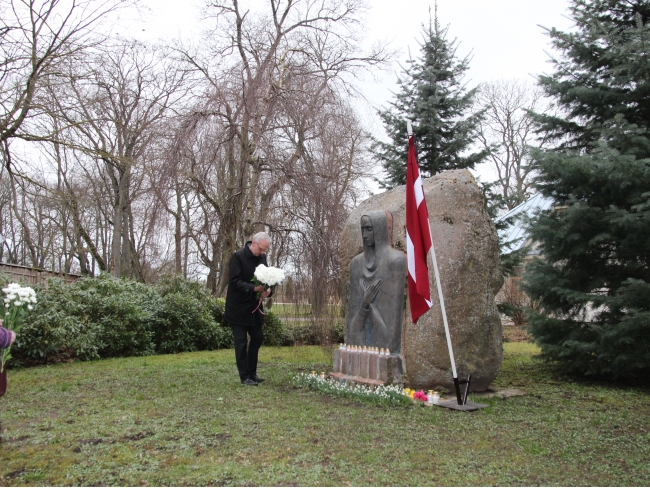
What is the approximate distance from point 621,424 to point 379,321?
2696 mm

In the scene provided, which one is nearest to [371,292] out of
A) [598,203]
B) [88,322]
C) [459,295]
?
[459,295]

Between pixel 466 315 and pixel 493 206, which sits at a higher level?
pixel 493 206

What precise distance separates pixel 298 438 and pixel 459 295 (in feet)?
9.04

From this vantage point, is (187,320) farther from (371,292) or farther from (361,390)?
(361,390)

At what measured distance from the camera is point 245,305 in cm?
684

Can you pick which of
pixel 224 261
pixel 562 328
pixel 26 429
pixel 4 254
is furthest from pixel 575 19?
pixel 4 254

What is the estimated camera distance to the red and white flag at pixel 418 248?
5445 millimetres

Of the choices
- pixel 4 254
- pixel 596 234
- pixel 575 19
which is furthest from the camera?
pixel 4 254

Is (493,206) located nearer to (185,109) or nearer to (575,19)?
(575,19)

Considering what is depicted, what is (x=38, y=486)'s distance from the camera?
333 centimetres

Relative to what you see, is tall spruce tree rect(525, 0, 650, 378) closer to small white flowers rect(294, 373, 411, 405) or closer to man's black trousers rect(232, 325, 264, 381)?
small white flowers rect(294, 373, 411, 405)

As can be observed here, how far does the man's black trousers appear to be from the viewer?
6832 mm

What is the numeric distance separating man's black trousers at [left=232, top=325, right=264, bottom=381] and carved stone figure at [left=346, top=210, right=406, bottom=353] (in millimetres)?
1188

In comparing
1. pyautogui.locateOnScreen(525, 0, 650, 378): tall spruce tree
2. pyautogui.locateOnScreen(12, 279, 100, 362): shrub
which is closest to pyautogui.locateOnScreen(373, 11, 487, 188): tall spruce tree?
pyautogui.locateOnScreen(525, 0, 650, 378): tall spruce tree
